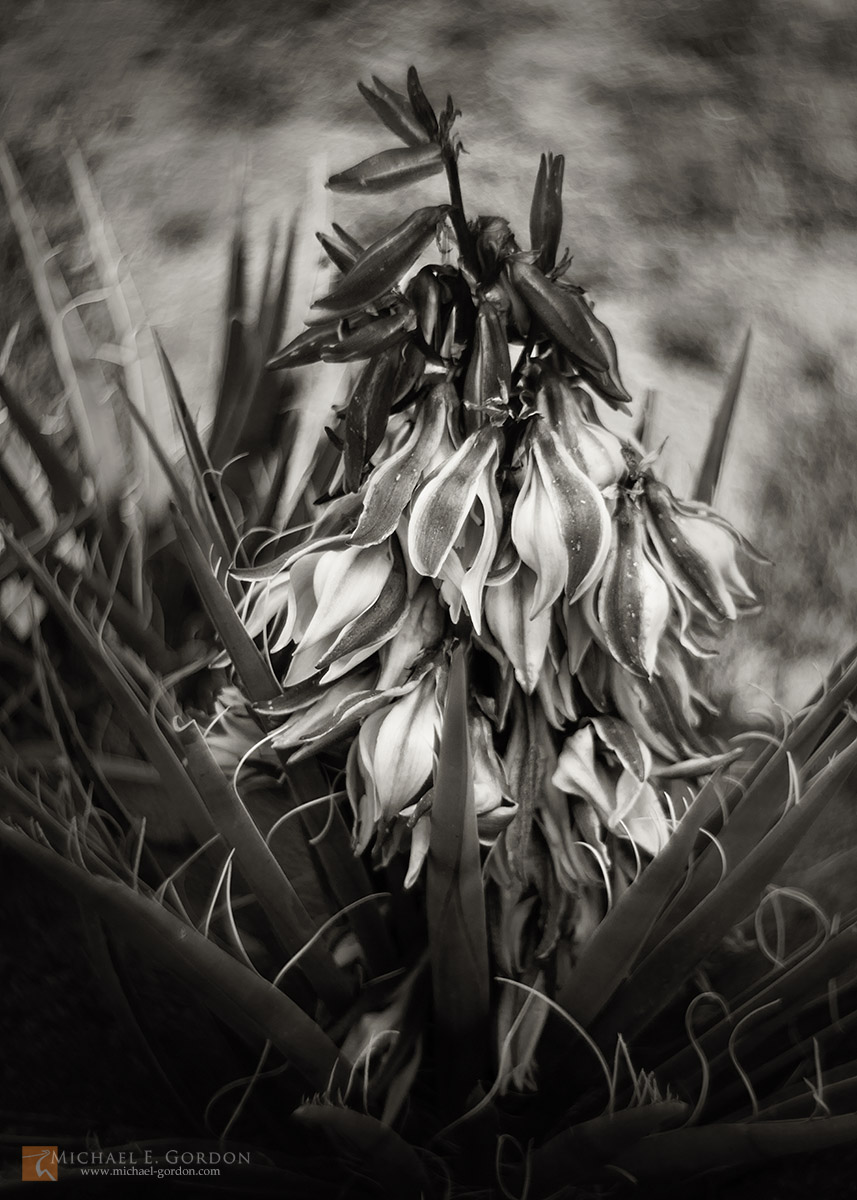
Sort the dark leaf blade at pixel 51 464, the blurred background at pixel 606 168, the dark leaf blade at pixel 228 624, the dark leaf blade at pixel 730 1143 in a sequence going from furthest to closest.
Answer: the blurred background at pixel 606 168, the dark leaf blade at pixel 51 464, the dark leaf blade at pixel 228 624, the dark leaf blade at pixel 730 1143

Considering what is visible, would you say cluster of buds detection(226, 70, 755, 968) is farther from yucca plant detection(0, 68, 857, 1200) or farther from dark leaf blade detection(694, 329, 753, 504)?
dark leaf blade detection(694, 329, 753, 504)

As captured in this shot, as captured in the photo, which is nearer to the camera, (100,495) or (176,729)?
(176,729)

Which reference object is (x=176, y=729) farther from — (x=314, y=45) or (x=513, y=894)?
(x=314, y=45)

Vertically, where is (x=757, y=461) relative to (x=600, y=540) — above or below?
below

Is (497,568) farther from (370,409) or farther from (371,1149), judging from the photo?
(371,1149)

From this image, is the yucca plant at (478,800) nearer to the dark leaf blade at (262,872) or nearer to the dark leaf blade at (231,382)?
the dark leaf blade at (262,872)

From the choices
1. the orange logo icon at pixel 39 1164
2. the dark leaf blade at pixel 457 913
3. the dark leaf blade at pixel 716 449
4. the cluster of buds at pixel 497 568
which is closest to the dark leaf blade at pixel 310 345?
the cluster of buds at pixel 497 568

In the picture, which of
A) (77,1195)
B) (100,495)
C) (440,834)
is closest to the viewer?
(440,834)

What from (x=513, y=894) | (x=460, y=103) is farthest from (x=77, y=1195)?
(x=460, y=103)
